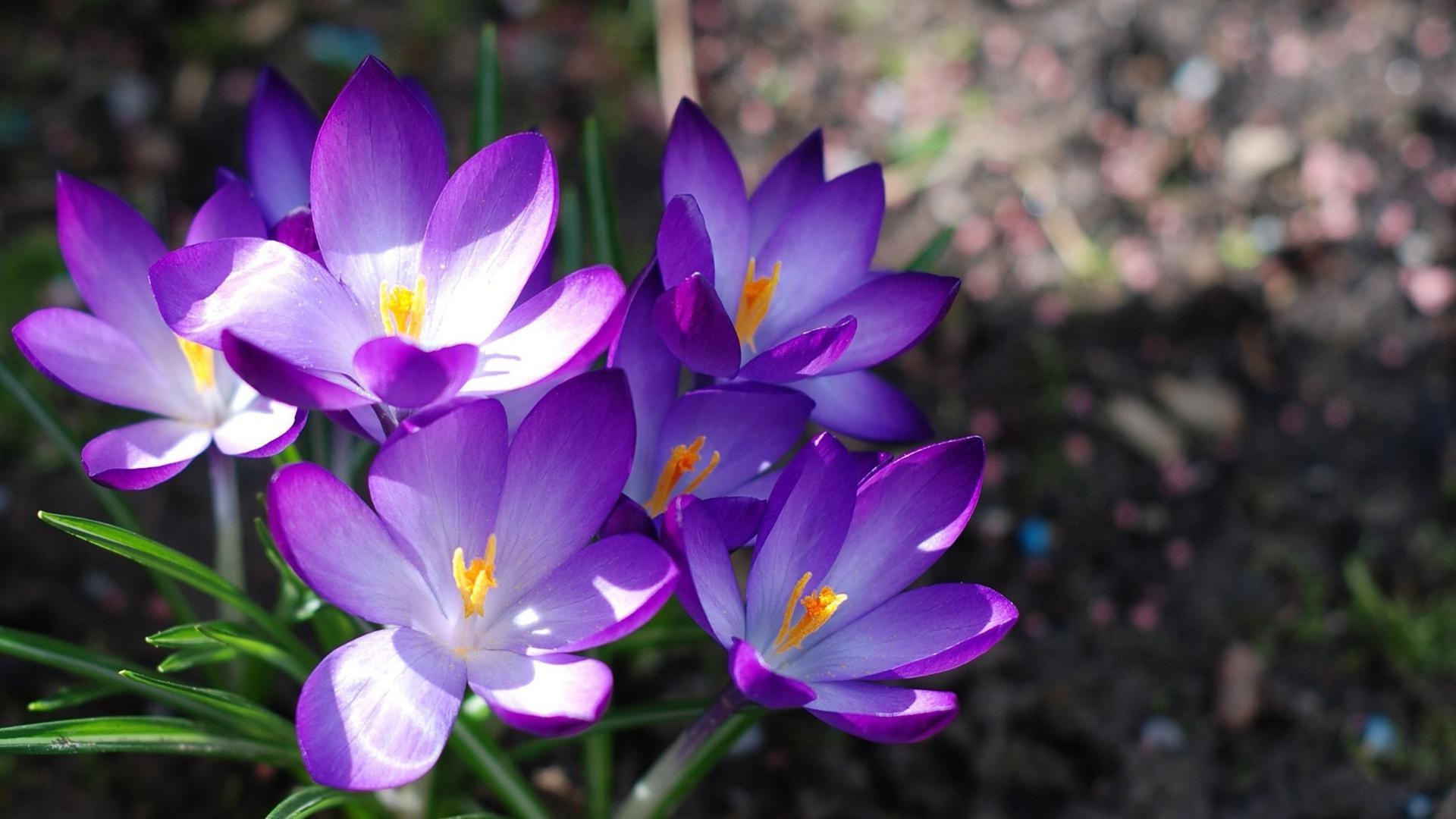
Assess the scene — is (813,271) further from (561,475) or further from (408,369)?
(408,369)

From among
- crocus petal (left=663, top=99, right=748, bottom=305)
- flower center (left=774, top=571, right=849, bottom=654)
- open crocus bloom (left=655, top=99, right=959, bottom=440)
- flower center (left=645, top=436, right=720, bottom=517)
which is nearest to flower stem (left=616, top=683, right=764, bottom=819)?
flower center (left=774, top=571, right=849, bottom=654)

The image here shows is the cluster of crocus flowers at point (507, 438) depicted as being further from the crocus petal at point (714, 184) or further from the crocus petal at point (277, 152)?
the crocus petal at point (277, 152)

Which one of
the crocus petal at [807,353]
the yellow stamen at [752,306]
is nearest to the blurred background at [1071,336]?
the yellow stamen at [752,306]

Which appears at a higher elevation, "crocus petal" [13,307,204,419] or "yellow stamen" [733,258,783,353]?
"crocus petal" [13,307,204,419]

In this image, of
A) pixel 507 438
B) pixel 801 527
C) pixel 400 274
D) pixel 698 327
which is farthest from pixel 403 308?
pixel 801 527

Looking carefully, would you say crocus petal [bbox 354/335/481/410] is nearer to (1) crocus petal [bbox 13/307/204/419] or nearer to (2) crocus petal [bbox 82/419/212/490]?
(2) crocus petal [bbox 82/419/212/490]

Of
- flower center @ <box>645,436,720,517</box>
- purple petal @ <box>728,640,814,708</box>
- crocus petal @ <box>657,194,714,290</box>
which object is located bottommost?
purple petal @ <box>728,640,814,708</box>

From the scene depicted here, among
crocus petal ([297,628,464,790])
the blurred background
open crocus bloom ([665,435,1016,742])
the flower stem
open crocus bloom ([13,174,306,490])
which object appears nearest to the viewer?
crocus petal ([297,628,464,790])

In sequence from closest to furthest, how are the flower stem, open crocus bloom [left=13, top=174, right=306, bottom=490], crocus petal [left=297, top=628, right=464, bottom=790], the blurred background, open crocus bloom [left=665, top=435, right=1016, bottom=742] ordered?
crocus petal [left=297, top=628, right=464, bottom=790] → open crocus bloom [left=665, top=435, right=1016, bottom=742] → open crocus bloom [left=13, top=174, right=306, bottom=490] → the flower stem → the blurred background
